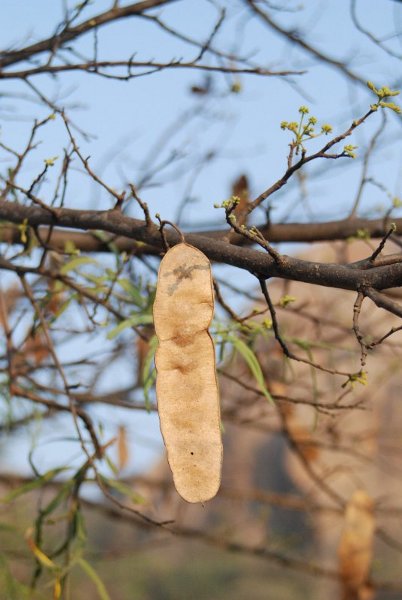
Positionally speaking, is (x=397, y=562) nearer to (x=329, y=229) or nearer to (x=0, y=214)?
(x=329, y=229)

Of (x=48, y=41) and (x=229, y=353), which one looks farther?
(x=48, y=41)

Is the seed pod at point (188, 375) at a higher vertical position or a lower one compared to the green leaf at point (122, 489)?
higher

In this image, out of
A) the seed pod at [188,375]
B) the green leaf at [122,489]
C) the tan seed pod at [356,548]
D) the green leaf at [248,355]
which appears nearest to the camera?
the seed pod at [188,375]

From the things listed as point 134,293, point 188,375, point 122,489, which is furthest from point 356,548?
point 188,375

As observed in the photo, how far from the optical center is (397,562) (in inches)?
449

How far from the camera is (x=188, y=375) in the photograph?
1315 mm

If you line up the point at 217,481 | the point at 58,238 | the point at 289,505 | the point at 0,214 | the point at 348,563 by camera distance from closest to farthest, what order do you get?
the point at 217,481 < the point at 0,214 < the point at 58,238 < the point at 348,563 < the point at 289,505

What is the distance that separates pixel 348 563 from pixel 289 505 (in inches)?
24.7


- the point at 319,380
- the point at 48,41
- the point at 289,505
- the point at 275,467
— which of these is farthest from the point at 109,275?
the point at 275,467

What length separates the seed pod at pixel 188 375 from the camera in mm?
1286

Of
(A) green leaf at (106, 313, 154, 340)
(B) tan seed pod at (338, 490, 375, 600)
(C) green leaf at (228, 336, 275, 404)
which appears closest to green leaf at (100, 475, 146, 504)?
(A) green leaf at (106, 313, 154, 340)

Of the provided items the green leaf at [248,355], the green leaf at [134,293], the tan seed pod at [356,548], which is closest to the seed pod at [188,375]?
the green leaf at [248,355]

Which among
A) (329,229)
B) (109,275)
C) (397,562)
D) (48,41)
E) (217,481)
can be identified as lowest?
(397,562)

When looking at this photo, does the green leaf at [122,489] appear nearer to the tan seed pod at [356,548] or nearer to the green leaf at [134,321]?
the green leaf at [134,321]
